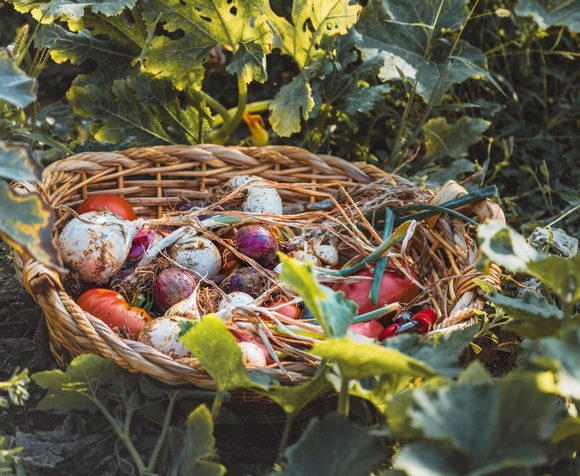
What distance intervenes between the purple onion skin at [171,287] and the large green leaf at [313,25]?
2.85 ft

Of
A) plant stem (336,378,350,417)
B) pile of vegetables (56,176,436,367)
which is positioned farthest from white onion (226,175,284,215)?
plant stem (336,378,350,417)

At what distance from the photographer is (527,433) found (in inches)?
43.6

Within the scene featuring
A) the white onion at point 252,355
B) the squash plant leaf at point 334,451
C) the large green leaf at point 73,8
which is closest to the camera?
the squash plant leaf at point 334,451

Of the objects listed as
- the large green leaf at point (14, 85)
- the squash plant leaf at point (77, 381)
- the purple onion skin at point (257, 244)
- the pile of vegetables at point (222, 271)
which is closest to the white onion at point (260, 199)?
the pile of vegetables at point (222, 271)

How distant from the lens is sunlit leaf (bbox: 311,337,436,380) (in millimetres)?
1221

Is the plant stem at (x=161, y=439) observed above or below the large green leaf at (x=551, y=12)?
below


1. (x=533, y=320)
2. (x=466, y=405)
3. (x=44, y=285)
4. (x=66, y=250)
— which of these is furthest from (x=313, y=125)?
(x=466, y=405)

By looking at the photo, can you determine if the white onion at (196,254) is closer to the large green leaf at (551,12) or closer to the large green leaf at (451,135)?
the large green leaf at (451,135)

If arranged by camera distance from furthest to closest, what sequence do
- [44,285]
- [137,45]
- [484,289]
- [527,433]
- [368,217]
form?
[137,45]
[368,217]
[484,289]
[44,285]
[527,433]

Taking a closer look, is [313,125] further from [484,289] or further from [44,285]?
[44,285]

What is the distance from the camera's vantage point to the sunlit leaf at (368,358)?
1221 millimetres

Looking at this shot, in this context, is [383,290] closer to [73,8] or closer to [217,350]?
[217,350]

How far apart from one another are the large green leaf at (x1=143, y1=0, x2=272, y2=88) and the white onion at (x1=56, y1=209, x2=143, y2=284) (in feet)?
2.03

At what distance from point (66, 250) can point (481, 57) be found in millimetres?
1553
